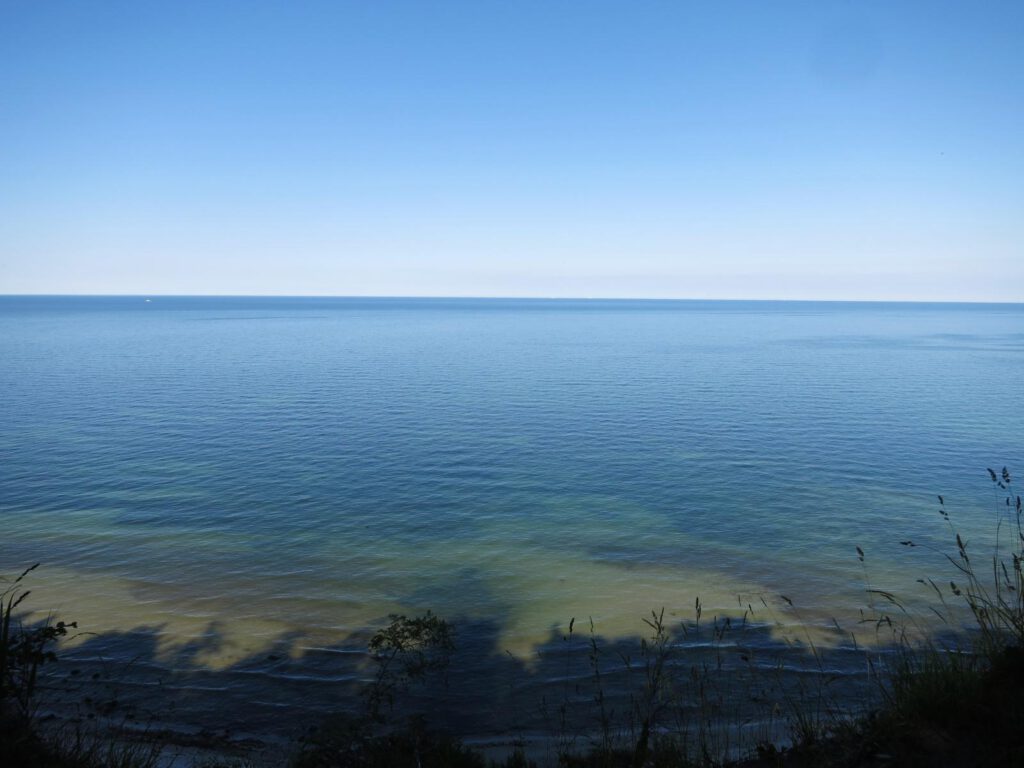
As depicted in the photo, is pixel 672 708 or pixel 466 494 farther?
pixel 466 494

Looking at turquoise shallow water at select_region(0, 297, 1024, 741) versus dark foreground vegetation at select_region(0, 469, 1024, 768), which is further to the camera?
turquoise shallow water at select_region(0, 297, 1024, 741)

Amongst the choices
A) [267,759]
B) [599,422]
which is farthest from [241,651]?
[599,422]

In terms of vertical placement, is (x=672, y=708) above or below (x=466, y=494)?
above

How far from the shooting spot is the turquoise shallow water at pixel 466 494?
20125mm

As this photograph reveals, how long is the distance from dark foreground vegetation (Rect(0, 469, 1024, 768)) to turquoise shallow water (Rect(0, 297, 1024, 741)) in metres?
2.07

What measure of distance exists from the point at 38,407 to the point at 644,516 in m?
51.6

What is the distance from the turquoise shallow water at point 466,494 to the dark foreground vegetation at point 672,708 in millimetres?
2074

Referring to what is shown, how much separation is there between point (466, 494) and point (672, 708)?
18.8 metres

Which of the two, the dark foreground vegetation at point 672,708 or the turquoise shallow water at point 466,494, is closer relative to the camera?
the dark foreground vegetation at point 672,708

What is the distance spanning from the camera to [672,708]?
1287 centimetres

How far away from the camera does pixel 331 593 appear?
66.8 feet

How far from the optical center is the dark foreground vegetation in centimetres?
720

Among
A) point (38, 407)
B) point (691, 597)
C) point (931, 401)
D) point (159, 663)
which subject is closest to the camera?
point (159, 663)

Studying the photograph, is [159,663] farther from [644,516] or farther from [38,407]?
[38,407]
